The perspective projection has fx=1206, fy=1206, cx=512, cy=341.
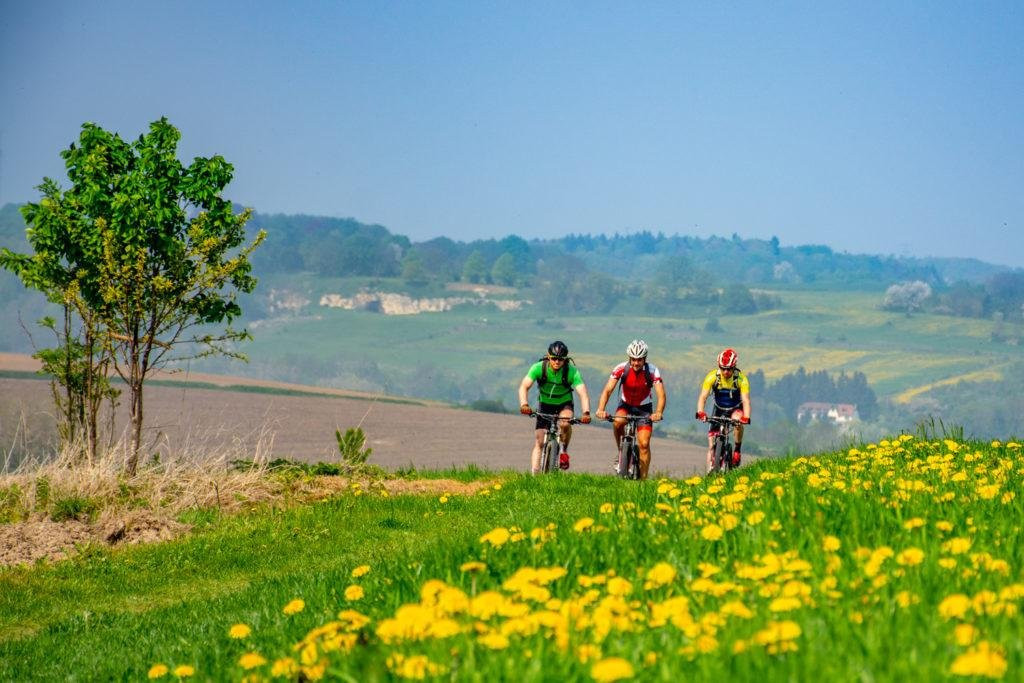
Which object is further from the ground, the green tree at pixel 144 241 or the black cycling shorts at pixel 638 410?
the green tree at pixel 144 241

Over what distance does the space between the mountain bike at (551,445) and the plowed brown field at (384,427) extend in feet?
30.0

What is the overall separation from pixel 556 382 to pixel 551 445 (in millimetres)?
961

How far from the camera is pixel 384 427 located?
51188 millimetres

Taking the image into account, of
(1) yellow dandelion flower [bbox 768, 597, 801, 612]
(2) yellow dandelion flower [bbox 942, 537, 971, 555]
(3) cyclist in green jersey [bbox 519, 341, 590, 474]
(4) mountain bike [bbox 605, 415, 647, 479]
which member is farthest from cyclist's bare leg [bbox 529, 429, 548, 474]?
(1) yellow dandelion flower [bbox 768, 597, 801, 612]

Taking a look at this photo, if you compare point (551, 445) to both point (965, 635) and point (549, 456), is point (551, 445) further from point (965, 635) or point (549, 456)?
point (965, 635)

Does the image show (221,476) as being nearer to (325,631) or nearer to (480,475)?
(480,475)

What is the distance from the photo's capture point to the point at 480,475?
17453 mm

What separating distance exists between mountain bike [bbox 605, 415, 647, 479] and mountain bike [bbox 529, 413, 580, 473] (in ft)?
2.24

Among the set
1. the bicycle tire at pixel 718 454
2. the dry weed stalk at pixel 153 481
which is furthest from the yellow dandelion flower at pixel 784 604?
the bicycle tire at pixel 718 454

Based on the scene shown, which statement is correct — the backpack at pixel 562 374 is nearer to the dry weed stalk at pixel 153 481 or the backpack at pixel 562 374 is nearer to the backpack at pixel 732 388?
the backpack at pixel 732 388

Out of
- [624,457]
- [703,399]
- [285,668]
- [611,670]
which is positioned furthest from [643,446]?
[611,670]

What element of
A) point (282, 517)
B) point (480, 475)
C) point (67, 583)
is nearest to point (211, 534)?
point (282, 517)

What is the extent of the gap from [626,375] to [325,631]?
37.9 ft

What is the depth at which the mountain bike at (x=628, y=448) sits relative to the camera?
54.1 feet
